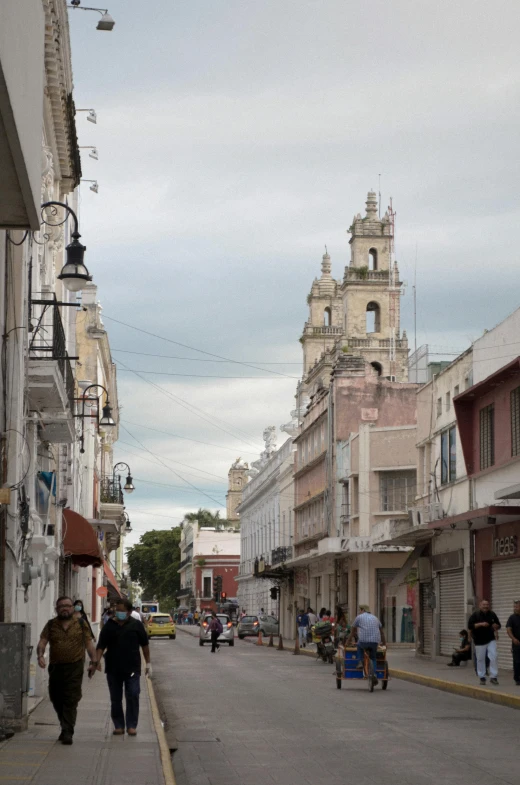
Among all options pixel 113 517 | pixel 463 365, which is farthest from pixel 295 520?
pixel 463 365

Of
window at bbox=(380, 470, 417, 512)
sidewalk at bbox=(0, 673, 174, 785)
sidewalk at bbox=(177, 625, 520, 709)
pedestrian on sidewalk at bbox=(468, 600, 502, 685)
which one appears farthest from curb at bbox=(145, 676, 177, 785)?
window at bbox=(380, 470, 417, 512)

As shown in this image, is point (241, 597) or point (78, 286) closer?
point (78, 286)

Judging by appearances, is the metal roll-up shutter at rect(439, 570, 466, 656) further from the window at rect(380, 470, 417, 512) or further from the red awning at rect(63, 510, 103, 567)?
the window at rect(380, 470, 417, 512)

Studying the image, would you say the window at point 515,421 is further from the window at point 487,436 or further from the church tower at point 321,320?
the church tower at point 321,320

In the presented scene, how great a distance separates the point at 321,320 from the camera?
110125 mm

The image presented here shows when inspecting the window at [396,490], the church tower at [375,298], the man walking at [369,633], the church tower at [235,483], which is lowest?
the man walking at [369,633]

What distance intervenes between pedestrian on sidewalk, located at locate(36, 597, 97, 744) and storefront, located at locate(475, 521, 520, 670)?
55.1ft

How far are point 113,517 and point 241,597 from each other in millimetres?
51789

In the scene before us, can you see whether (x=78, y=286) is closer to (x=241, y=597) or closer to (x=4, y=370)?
(x=4, y=370)

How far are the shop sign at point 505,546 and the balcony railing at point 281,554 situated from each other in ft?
138

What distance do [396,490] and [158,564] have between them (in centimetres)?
11284

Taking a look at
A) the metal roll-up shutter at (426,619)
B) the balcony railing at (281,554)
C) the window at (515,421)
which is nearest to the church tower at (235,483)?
the balcony railing at (281,554)

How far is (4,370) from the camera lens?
17594mm

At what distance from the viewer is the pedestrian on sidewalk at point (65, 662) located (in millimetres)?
13711
